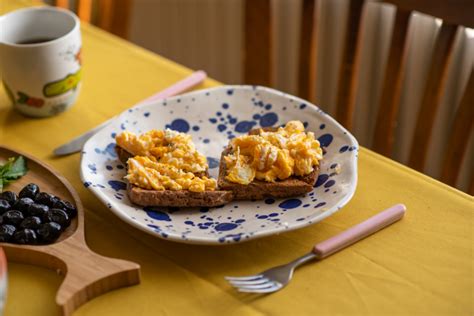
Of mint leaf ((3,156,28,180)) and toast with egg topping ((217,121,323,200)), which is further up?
toast with egg topping ((217,121,323,200))

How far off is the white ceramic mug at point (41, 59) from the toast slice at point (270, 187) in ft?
1.54

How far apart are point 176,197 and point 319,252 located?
274mm

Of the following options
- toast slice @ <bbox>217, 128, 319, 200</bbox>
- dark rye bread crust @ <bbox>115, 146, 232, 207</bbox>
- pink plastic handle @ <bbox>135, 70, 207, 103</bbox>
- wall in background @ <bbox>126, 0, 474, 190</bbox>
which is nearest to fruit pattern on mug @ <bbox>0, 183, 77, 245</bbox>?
dark rye bread crust @ <bbox>115, 146, 232, 207</bbox>

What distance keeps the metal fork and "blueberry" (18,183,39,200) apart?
399mm

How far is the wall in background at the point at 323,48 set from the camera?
2252 millimetres

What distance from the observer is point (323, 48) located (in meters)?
2.54

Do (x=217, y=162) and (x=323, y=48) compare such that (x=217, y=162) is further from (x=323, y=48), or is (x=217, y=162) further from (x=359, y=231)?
(x=323, y=48)

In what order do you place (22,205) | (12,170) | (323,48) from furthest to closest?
1. (323,48)
2. (12,170)
3. (22,205)

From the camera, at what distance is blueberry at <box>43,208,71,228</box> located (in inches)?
46.6

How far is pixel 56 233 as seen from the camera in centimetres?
116

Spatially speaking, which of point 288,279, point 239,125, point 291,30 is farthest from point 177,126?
point 291,30

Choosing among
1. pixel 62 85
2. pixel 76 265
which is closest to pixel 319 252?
pixel 76 265

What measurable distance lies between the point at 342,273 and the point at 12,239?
1.82ft

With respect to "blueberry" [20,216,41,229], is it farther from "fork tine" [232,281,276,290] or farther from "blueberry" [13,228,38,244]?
"fork tine" [232,281,276,290]
